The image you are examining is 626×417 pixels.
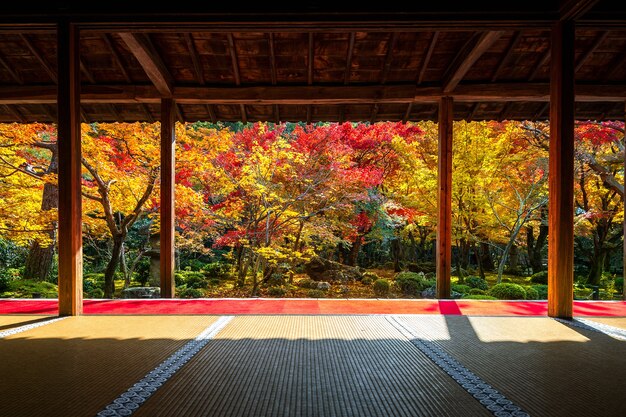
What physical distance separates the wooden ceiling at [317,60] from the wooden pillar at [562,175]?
0.29 meters

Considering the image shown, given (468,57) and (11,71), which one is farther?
(11,71)

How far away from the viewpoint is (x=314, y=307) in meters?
3.67

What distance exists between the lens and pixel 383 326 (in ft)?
9.62

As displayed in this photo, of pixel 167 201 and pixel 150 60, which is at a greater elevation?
pixel 150 60

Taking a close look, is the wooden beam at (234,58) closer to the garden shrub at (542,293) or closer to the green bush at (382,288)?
the green bush at (382,288)

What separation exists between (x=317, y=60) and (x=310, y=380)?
3498 millimetres

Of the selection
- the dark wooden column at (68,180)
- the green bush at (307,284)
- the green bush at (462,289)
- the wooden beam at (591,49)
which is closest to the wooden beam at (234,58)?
the dark wooden column at (68,180)

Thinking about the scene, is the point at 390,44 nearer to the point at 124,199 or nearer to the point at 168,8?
the point at 168,8

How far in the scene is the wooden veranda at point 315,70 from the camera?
3.16m

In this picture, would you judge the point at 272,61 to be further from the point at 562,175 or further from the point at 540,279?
the point at 540,279

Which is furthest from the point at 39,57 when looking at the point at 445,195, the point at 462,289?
the point at 462,289

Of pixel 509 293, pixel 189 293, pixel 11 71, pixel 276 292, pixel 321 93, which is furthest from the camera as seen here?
pixel 189 293

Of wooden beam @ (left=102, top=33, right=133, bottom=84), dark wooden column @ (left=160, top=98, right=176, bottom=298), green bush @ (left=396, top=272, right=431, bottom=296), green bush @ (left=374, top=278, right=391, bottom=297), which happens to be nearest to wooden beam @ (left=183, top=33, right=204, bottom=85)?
dark wooden column @ (left=160, top=98, right=176, bottom=298)

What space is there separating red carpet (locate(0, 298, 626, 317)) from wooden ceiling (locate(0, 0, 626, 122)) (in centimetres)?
247
